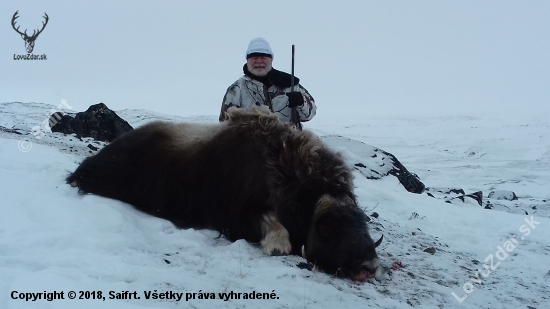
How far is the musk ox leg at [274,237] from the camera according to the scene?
3127 mm

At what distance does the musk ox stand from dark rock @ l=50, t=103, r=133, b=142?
16.2 ft

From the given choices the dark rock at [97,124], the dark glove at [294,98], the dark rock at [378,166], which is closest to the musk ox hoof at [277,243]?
the dark glove at [294,98]

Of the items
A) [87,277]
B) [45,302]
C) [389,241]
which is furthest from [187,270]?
[389,241]

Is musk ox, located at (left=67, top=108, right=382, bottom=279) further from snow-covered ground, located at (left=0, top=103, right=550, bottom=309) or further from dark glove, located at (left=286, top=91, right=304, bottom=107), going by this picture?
dark glove, located at (left=286, top=91, right=304, bottom=107)

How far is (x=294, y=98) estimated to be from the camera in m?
4.98

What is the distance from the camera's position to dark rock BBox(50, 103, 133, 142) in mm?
8891

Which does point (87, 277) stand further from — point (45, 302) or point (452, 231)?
point (452, 231)

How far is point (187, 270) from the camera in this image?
108 inches

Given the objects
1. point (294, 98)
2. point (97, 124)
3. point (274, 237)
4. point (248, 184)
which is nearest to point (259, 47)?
point (294, 98)

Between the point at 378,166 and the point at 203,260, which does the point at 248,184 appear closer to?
the point at 203,260

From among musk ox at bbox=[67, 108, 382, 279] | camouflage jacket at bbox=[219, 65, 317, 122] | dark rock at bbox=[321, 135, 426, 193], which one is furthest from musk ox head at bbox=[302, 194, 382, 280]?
dark rock at bbox=[321, 135, 426, 193]

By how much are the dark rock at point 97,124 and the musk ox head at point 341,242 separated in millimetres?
6779

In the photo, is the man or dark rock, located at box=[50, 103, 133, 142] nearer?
the man

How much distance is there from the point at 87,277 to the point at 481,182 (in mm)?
14160
